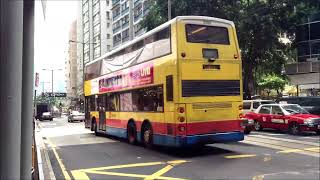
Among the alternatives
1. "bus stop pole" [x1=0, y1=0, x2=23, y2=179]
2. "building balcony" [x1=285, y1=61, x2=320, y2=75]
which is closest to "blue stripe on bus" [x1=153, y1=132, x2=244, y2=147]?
"bus stop pole" [x1=0, y1=0, x2=23, y2=179]

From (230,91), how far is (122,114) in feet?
16.8

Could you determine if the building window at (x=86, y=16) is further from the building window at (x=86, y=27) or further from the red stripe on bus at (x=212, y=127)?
the red stripe on bus at (x=212, y=127)

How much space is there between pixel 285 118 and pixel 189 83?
933 cm

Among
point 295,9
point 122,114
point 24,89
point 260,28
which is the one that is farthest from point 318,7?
point 24,89

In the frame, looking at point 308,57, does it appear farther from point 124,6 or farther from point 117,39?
point 117,39

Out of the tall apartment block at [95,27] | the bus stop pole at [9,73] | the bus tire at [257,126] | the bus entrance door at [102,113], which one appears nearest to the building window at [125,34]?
the tall apartment block at [95,27]

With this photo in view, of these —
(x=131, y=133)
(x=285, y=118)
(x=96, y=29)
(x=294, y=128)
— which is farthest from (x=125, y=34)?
(x=131, y=133)

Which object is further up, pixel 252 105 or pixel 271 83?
pixel 271 83

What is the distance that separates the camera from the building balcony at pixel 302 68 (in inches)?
1469

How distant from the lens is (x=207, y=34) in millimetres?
13320

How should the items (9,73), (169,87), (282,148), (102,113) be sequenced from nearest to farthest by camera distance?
1. (9,73)
2. (169,87)
3. (282,148)
4. (102,113)

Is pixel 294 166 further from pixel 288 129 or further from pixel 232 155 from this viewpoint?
pixel 288 129

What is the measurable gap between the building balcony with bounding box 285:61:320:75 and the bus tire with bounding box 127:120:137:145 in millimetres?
24636

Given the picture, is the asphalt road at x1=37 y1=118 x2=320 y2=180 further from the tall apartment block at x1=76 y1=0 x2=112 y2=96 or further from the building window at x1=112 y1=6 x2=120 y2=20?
the tall apartment block at x1=76 y1=0 x2=112 y2=96
